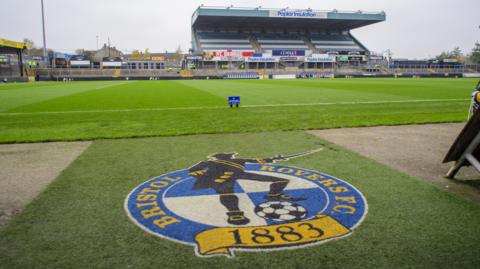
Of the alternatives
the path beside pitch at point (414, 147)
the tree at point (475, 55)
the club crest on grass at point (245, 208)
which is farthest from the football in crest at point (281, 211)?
the tree at point (475, 55)

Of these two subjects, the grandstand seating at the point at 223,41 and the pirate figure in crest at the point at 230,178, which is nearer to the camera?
the pirate figure in crest at the point at 230,178

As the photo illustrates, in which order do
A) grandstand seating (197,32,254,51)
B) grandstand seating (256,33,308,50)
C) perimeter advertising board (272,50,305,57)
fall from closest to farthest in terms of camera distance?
perimeter advertising board (272,50,305,57) < grandstand seating (197,32,254,51) < grandstand seating (256,33,308,50)

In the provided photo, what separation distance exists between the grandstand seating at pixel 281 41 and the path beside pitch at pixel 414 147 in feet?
276

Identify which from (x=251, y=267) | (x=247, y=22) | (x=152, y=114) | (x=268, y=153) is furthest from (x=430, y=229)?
(x=247, y=22)

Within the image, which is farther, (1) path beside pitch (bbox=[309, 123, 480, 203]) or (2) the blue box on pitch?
(2) the blue box on pitch

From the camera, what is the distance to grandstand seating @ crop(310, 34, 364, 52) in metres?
95.1

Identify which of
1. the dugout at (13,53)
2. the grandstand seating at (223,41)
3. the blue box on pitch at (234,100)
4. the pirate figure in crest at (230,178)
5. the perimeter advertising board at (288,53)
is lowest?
the pirate figure in crest at (230,178)

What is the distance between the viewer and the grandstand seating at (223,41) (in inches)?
3474

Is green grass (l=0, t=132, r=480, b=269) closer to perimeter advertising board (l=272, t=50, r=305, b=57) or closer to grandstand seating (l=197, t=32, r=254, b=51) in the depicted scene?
perimeter advertising board (l=272, t=50, r=305, b=57)

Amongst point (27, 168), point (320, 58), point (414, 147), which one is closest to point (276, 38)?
point (320, 58)

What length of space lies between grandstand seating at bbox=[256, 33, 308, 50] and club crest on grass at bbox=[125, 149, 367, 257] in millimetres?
88624

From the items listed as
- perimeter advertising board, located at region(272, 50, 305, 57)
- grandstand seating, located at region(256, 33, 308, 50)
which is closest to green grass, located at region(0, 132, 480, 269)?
perimeter advertising board, located at region(272, 50, 305, 57)

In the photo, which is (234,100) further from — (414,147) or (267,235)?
(267,235)

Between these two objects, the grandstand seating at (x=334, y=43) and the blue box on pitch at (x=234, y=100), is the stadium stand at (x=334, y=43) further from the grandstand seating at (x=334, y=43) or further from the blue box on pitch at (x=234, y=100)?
the blue box on pitch at (x=234, y=100)
